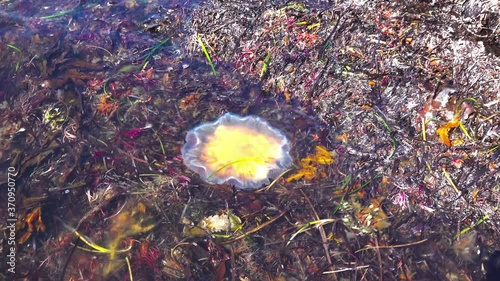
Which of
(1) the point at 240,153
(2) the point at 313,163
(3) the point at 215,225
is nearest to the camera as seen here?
(3) the point at 215,225

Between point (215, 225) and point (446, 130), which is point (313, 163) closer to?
point (215, 225)

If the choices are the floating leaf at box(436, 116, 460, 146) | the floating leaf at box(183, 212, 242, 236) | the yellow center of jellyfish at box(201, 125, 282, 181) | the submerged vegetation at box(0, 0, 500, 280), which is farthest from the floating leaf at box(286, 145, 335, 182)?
the floating leaf at box(436, 116, 460, 146)

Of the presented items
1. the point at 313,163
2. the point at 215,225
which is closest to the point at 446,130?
the point at 313,163

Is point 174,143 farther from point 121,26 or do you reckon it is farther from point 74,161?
point 121,26

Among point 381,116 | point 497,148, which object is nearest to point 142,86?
point 381,116

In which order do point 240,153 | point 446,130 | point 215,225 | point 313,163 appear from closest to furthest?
point 215,225
point 446,130
point 313,163
point 240,153

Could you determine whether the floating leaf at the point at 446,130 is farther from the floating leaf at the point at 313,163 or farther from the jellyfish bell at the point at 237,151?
the jellyfish bell at the point at 237,151

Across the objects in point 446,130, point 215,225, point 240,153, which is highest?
point 446,130

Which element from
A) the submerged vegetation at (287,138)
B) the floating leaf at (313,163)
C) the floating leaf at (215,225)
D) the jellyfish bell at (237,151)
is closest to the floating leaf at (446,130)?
the submerged vegetation at (287,138)

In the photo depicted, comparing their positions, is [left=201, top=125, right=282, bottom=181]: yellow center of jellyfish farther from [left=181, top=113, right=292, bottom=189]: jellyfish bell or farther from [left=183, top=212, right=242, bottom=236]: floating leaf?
[left=183, top=212, right=242, bottom=236]: floating leaf
